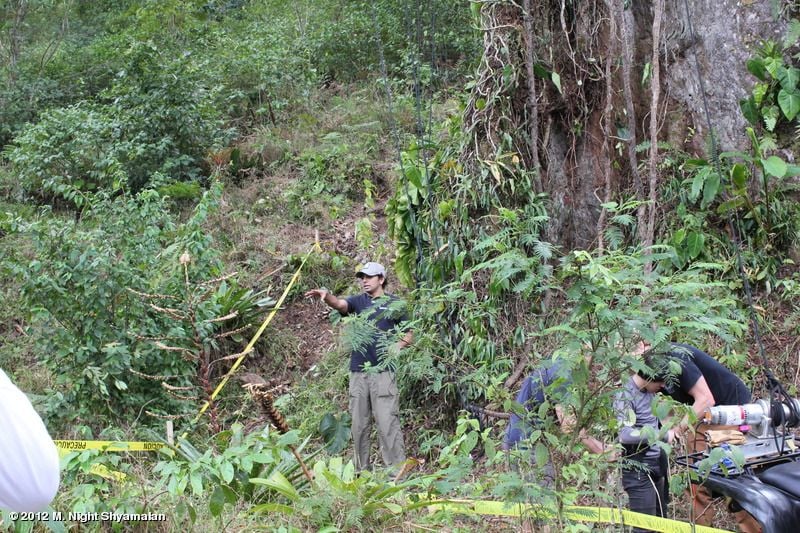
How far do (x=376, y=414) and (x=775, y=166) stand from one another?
3.86 m

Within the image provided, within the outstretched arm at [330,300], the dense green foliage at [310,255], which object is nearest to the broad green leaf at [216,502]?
the dense green foliage at [310,255]

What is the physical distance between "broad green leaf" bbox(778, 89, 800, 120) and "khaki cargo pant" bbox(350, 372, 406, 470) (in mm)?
3989

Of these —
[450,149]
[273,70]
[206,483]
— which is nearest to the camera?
[206,483]

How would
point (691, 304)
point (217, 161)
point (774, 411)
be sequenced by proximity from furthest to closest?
point (217, 161)
point (774, 411)
point (691, 304)

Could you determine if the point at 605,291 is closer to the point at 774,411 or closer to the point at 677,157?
the point at 774,411

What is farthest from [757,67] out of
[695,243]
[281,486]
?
[281,486]

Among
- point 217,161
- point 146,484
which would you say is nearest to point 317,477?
point 146,484

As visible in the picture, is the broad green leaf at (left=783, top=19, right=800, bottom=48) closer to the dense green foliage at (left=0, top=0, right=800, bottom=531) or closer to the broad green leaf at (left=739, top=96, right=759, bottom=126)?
the dense green foliage at (left=0, top=0, right=800, bottom=531)

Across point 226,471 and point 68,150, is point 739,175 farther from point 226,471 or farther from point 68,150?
point 68,150

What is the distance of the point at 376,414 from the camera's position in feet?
22.8

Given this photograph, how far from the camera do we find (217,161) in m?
11.8

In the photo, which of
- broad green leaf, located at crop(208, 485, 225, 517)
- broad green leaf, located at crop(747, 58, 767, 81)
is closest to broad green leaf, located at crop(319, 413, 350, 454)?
broad green leaf, located at crop(208, 485, 225, 517)

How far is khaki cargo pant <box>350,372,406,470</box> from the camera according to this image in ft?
22.7

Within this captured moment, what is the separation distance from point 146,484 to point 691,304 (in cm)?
296
